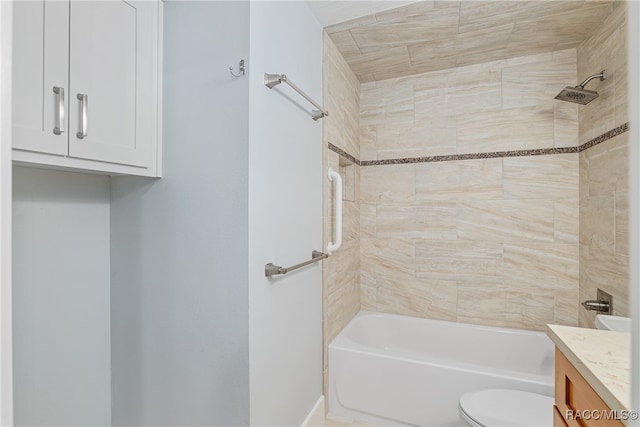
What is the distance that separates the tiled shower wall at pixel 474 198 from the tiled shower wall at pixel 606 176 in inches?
4.5

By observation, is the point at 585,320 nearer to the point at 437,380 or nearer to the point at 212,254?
the point at 437,380

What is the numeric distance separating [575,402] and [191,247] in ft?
4.42

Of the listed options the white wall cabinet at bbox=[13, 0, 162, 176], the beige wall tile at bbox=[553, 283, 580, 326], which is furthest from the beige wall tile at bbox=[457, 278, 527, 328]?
the white wall cabinet at bbox=[13, 0, 162, 176]

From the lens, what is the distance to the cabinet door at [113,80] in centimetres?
109

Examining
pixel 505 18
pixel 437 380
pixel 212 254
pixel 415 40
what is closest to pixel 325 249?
pixel 212 254

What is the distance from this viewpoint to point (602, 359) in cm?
77

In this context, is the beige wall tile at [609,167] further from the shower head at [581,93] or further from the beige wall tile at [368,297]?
the beige wall tile at [368,297]

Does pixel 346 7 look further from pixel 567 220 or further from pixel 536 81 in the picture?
pixel 567 220

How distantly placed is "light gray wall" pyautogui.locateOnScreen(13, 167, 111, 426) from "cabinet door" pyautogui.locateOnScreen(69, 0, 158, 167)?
0.33 m

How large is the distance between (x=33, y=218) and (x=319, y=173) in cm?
133

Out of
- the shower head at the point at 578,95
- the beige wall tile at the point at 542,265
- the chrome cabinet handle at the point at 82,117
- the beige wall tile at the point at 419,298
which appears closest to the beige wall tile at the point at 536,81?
the shower head at the point at 578,95

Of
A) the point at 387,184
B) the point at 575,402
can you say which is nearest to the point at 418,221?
the point at 387,184

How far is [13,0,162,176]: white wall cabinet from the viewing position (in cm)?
97

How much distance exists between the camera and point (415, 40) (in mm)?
A: 2129
